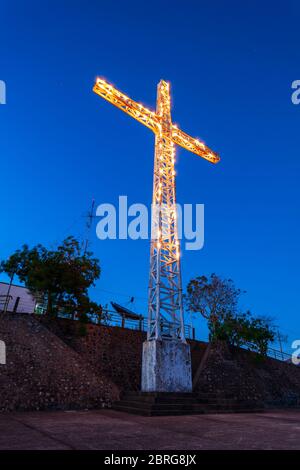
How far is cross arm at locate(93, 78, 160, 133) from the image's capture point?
1603cm

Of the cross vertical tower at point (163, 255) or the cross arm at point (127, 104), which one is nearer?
the cross vertical tower at point (163, 255)

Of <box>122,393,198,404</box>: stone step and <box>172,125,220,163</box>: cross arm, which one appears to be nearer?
<box>122,393,198,404</box>: stone step

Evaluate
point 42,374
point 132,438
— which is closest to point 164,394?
point 42,374

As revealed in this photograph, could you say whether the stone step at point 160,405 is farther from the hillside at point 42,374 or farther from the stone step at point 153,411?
the hillside at point 42,374

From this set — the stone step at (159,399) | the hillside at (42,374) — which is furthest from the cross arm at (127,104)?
the stone step at (159,399)

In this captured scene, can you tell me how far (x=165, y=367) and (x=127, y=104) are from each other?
41.9 feet

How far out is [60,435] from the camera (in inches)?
230

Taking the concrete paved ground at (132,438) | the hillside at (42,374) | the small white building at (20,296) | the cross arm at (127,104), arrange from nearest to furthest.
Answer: the concrete paved ground at (132,438) < the hillside at (42,374) < the cross arm at (127,104) < the small white building at (20,296)

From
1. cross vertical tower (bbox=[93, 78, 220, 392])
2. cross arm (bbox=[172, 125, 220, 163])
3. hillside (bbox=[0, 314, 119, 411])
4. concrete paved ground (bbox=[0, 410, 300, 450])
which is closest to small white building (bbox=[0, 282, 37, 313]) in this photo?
hillside (bbox=[0, 314, 119, 411])

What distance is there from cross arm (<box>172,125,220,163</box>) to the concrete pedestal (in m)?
11.2

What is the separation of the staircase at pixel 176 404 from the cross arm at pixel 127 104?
12.8m

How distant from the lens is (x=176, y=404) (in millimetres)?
11273

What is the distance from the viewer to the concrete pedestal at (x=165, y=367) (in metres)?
12.1

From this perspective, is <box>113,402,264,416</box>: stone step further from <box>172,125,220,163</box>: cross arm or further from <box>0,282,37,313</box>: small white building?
<box>0,282,37,313</box>: small white building
